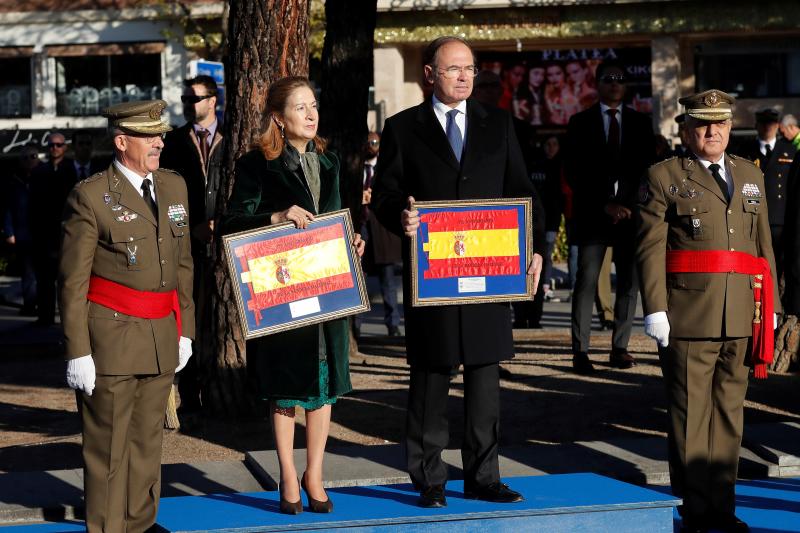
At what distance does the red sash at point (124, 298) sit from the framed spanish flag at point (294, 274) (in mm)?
363

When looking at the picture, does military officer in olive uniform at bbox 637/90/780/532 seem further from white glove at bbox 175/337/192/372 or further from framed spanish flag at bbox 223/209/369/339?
white glove at bbox 175/337/192/372

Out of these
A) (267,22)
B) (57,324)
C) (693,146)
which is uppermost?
(267,22)

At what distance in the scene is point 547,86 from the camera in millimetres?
30438

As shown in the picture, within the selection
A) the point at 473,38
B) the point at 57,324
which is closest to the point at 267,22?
the point at 57,324

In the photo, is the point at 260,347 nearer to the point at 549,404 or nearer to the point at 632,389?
the point at 549,404

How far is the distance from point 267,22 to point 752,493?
4.33 metres

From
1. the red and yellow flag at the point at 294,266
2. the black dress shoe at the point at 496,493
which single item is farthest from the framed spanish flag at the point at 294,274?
the black dress shoe at the point at 496,493

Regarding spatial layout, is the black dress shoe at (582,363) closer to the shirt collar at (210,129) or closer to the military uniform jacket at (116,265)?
the shirt collar at (210,129)

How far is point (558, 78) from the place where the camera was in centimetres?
3034

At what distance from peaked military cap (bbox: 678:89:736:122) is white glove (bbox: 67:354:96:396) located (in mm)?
2982

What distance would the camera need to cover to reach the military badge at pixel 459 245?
648cm

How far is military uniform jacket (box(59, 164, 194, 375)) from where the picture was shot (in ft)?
19.8

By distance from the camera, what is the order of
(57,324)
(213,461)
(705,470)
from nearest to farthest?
(705,470), (213,461), (57,324)

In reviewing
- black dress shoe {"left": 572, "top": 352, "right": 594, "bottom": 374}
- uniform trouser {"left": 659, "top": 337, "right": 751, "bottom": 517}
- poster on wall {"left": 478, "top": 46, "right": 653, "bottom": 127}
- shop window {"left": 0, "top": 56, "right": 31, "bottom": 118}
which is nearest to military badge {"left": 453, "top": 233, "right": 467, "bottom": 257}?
uniform trouser {"left": 659, "top": 337, "right": 751, "bottom": 517}
